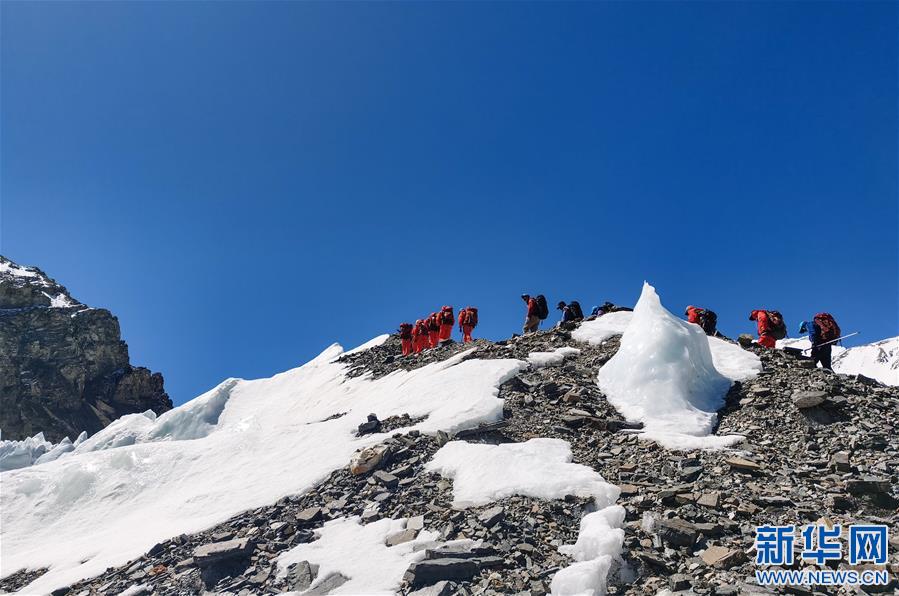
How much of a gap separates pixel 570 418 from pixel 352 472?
5614 millimetres

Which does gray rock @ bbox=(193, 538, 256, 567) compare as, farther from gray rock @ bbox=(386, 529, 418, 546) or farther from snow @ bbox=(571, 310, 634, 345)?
snow @ bbox=(571, 310, 634, 345)

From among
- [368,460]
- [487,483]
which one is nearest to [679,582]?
[487,483]

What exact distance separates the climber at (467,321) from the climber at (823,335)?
1372cm

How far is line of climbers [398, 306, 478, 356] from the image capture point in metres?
25.2

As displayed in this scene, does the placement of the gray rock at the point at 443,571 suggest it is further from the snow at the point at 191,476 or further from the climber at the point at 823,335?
the climber at the point at 823,335

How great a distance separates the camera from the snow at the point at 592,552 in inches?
268

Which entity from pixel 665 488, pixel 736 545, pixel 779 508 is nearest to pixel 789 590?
pixel 736 545

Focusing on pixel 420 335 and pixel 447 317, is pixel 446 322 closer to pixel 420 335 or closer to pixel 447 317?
pixel 447 317

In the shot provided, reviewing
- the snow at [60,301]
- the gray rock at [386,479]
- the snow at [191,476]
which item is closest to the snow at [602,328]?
the snow at [191,476]

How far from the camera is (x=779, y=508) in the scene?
318 inches

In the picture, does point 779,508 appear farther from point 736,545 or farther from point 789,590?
point 789,590

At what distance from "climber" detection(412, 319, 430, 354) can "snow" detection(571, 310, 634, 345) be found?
29.2 feet

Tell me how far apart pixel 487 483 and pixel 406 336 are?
59.0 feet

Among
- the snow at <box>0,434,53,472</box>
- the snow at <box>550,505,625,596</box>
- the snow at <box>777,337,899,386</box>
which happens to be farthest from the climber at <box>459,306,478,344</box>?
the snow at <box>777,337,899,386</box>
